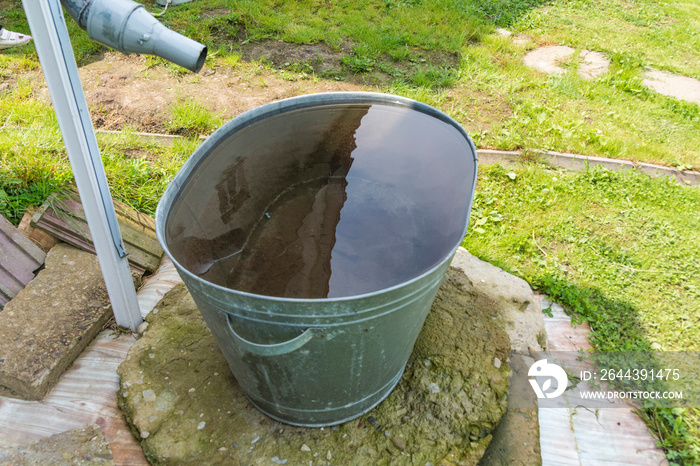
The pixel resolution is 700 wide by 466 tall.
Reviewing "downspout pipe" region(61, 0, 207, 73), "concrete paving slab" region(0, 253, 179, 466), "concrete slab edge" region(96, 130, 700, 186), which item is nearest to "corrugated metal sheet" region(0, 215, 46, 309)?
"concrete paving slab" region(0, 253, 179, 466)

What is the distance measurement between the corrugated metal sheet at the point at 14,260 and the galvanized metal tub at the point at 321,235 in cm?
134

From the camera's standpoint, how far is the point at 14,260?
2.56 metres

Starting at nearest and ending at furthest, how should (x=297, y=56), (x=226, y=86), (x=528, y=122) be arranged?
(x=528, y=122)
(x=226, y=86)
(x=297, y=56)

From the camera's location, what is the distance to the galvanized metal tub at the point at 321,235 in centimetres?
153

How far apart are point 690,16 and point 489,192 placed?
523 centimetres

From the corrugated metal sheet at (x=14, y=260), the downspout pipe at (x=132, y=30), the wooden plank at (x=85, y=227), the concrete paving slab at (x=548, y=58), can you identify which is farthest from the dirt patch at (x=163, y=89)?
the downspout pipe at (x=132, y=30)

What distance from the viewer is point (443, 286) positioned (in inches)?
106

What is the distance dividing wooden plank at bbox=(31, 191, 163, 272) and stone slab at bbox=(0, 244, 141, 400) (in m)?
0.08

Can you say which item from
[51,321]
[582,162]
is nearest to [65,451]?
[51,321]

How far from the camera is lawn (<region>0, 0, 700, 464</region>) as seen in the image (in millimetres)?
2953

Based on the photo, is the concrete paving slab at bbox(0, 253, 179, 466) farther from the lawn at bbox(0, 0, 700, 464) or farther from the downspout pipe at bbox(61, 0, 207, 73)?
the downspout pipe at bbox(61, 0, 207, 73)

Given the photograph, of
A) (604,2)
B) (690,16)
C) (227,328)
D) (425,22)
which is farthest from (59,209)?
(690,16)

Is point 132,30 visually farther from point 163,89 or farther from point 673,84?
point 673,84

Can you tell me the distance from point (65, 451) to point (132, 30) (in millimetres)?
1627
